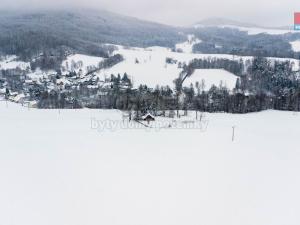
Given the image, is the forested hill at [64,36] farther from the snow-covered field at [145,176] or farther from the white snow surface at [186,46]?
the snow-covered field at [145,176]

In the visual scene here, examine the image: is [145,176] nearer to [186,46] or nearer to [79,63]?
[79,63]

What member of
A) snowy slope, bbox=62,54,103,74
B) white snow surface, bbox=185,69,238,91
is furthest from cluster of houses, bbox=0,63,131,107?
white snow surface, bbox=185,69,238,91

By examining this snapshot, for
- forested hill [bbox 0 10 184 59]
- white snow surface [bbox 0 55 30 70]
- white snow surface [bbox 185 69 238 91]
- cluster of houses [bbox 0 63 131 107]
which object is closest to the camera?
cluster of houses [bbox 0 63 131 107]

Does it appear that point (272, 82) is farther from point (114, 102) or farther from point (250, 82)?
point (114, 102)

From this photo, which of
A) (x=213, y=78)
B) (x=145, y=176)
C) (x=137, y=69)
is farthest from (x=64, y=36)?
(x=145, y=176)

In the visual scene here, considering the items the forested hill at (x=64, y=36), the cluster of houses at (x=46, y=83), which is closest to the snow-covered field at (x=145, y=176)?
the cluster of houses at (x=46, y=83)

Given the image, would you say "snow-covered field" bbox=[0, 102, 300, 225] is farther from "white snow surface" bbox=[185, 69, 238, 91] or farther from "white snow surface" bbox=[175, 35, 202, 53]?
"white snow surface" bbox=[175, 35, 202, 53]
